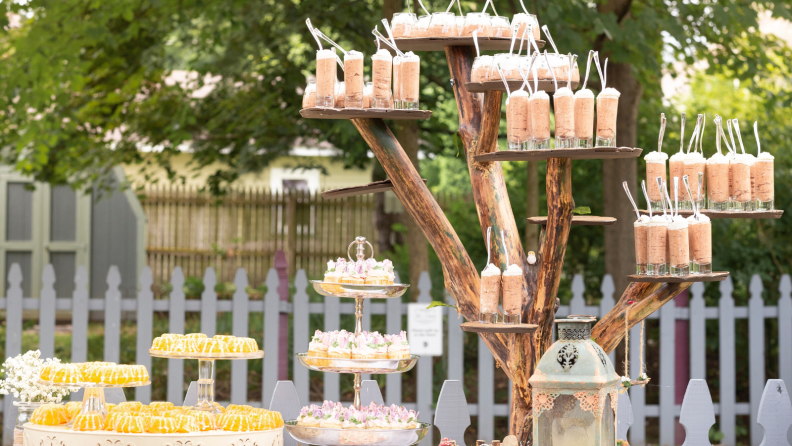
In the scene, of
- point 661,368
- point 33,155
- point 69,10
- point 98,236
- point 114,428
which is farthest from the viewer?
point 98,236

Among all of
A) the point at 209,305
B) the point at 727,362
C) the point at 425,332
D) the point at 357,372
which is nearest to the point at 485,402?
the point at 425,332

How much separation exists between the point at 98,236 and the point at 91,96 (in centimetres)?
411

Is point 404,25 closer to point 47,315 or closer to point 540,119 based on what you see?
point 540,119

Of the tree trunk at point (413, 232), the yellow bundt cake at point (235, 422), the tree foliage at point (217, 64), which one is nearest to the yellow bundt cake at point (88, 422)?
the yellow bundt cake at point (235, 422)

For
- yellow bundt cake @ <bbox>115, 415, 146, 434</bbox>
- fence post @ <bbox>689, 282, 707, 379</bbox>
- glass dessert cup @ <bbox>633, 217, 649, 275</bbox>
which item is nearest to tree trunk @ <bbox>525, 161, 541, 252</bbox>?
fence post @ <bbox>689, 282, 707, 379</bbox>

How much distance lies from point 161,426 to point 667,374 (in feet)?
13.1

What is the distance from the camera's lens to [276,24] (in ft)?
25.4

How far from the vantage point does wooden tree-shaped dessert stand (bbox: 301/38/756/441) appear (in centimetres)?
339

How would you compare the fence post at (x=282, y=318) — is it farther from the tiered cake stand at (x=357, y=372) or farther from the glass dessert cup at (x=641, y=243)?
the glass dessert cup at (x=641, y=243)

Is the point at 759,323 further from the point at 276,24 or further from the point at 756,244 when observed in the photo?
the point at 276,24

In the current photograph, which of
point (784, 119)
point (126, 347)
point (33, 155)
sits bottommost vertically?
point (126, 347)

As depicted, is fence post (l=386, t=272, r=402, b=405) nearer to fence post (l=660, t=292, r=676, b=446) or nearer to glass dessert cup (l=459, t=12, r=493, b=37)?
fence post (l=660, t=292, r=676, b=446)

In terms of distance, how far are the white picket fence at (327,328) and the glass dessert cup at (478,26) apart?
8.46 feet

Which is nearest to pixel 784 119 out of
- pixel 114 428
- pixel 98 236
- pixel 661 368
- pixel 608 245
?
pixel 608 245
